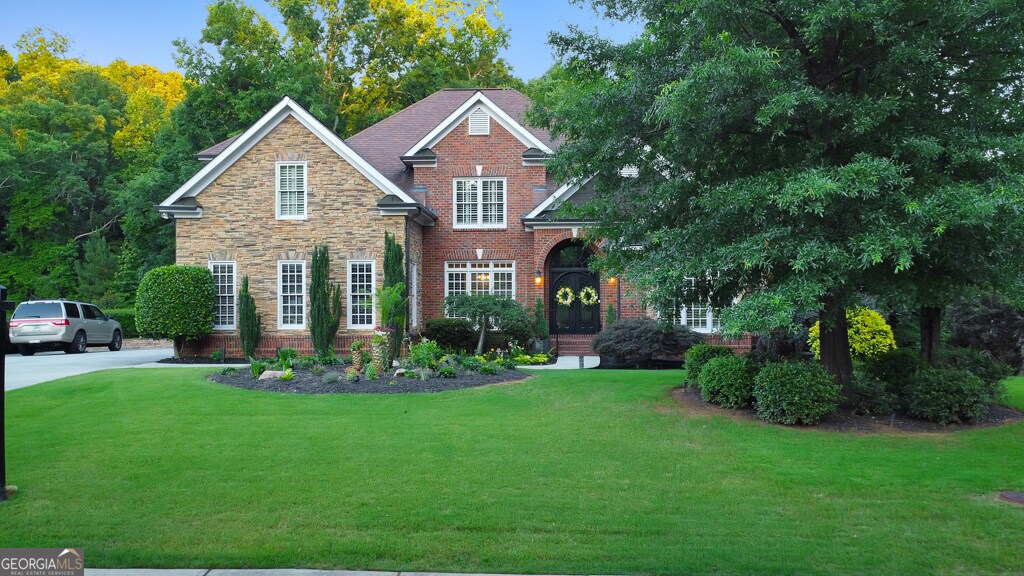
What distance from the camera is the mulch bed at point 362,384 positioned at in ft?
40.6

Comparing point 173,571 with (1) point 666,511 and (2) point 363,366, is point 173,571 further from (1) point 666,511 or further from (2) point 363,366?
(2) point 363,366

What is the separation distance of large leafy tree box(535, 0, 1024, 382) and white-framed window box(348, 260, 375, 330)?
1069 centimetres

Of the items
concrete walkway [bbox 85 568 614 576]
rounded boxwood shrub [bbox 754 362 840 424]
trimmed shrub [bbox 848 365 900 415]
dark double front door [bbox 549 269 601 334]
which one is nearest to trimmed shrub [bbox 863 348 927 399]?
trimmed shrub [bbox 848 365 900 415]

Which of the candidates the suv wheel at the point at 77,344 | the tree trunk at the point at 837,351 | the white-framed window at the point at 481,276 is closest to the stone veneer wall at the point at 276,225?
the white-framed window at the point at 481,276

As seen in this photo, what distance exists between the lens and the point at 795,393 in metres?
9.16

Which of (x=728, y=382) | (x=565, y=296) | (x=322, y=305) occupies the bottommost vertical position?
(x=728, y=382)

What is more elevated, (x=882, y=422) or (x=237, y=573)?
(x=882, y=422)

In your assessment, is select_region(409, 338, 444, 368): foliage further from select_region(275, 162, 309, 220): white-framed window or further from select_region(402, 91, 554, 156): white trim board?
select_region(402, 91, 554, 156): white trim board

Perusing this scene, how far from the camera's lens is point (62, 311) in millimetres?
22156

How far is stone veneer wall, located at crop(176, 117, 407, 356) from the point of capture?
20078mm

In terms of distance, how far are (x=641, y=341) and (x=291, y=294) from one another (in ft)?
32.2

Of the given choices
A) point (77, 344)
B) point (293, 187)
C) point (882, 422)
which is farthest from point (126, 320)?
point (882, 422)

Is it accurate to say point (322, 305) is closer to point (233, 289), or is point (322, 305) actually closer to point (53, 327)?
point (233, 289)

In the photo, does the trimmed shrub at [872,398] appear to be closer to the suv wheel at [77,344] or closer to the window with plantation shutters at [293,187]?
the window with plantation shutters at [293,187]
